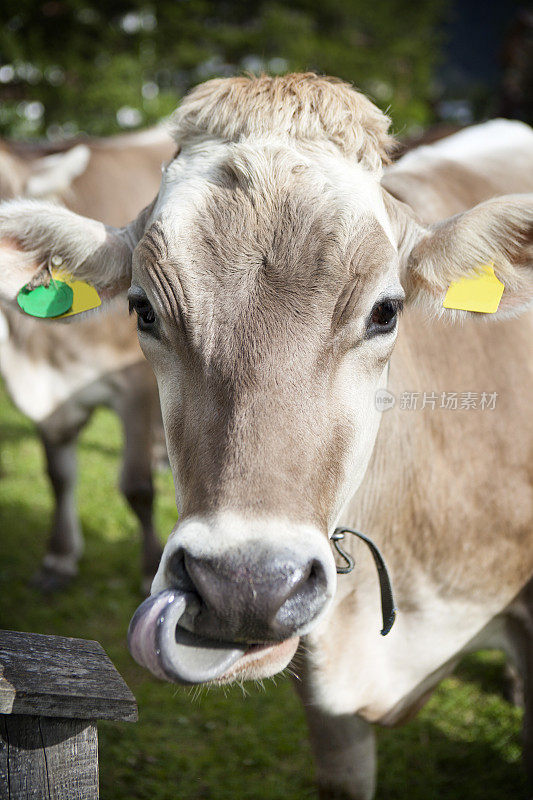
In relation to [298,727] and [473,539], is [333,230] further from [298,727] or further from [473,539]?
[298,727]

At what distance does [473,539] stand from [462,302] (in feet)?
2.58

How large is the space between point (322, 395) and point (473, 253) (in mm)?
699

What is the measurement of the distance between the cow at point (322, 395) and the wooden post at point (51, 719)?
0.10 meters

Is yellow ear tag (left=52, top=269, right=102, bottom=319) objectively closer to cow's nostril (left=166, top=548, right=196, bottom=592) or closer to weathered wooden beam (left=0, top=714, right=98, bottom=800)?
cow's nostril (left=166, top=548, right=196, bottom=592)

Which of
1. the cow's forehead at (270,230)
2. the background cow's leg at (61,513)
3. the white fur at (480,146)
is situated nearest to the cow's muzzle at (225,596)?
the cow's forehead at (270,230)

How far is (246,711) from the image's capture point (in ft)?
11.7

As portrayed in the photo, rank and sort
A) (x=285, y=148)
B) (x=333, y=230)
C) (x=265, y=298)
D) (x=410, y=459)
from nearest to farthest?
(x=265, y=298), (x=333, y=230), (x=285, y=148), (x=410, y=459)

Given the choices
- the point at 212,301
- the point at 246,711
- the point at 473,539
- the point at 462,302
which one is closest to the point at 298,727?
the point at 246,711

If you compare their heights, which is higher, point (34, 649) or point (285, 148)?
point (285, 148)

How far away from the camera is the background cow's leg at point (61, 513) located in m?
4.62

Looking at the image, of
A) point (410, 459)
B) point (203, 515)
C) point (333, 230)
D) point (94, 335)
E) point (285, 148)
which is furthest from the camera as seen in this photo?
point (94, 335)

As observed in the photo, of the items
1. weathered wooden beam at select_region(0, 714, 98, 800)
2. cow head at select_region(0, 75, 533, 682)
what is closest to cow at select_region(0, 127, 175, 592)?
cow head at select_region(0, 75, 533, 682)

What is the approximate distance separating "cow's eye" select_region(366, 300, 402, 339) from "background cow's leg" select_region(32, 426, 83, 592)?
315 cm

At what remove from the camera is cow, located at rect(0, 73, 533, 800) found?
1.45 m
